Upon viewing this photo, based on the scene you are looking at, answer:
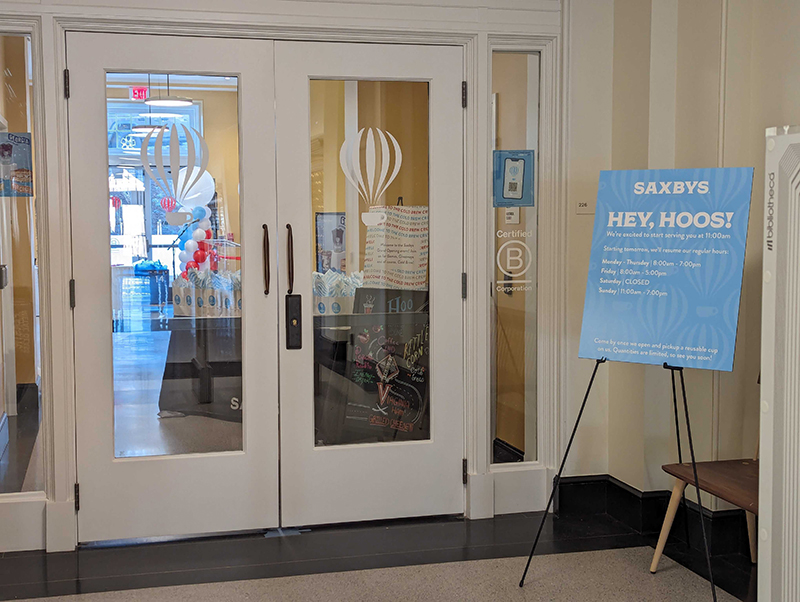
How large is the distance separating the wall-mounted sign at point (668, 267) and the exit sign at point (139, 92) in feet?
6.39

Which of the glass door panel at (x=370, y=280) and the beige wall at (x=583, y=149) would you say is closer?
the glass door panel at (x=370, y=280)

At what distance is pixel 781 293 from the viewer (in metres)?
2.17

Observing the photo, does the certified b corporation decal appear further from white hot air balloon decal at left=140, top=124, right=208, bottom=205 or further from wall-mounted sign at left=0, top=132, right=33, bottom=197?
wall-mounted sign at left=0, top=132, right=33, bottom=197

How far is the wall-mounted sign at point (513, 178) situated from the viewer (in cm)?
354

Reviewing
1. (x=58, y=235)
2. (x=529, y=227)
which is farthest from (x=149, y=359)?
(x=529, y=227)

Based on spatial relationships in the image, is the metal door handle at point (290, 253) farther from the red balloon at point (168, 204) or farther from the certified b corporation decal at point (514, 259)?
the certified b corporation decal at point (514, 259)

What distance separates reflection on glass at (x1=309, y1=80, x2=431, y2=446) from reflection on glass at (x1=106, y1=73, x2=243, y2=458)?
384 millimetres

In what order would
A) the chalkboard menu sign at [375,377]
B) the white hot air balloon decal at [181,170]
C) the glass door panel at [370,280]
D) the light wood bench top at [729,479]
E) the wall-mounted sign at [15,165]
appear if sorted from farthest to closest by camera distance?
the chalkboard menu sign at [375,377] → the glass door panel at [370,280] → the white hot air balloon decal at [181,170] → the wall-mounted sign at [15,165] → the light wood bench top at [729,479]

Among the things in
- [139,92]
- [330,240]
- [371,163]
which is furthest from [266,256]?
[139,92]

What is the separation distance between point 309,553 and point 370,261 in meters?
1.32

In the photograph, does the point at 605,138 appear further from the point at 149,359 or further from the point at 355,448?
the point at 149,359

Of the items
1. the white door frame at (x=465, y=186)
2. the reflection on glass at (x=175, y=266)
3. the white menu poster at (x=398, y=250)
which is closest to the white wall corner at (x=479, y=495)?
the white door frame at (x=465, y=186)

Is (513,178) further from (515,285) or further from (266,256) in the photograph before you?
(266,256)

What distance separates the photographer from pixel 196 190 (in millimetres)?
3264
